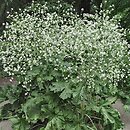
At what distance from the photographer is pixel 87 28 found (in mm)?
4715

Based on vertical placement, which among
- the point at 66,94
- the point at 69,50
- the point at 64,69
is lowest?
the point at 66,94

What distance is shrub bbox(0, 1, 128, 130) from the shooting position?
177 inches

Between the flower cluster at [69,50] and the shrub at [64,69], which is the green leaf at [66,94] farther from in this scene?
the flower cluster at [69,50]

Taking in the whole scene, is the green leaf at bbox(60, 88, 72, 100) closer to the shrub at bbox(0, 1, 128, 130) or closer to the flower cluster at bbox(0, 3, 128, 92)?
the shrub at bbox(0, 1, 128, 130)

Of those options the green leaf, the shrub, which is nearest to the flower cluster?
the shrub

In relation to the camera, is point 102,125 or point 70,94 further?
point 102,125

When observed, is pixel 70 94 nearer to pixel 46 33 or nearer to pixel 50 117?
pixel 50 117

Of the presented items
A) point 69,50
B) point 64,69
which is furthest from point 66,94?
point 69,50

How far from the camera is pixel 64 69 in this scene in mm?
4551

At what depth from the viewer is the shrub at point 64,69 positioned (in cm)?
449

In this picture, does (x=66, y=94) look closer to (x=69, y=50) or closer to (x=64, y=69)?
(x=64, y=69)

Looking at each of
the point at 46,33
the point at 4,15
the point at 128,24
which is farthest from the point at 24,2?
the point at 46,33

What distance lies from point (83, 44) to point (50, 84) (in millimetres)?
625

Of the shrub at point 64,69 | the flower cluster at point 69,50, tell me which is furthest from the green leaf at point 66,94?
the flower cluster at point 69,50
